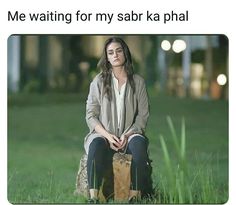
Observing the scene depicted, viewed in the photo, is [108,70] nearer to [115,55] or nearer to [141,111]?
[115,55]

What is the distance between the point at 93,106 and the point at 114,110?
164mm

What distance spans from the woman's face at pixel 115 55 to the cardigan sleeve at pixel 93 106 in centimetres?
19

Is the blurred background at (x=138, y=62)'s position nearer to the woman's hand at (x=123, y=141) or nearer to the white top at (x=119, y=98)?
the white top at (x=119, y=98)

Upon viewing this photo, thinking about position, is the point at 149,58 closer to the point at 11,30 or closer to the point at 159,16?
the point at 159,16

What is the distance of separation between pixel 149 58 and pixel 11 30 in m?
1.08

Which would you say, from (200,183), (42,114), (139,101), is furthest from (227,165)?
(42,114)

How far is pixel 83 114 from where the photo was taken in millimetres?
9461

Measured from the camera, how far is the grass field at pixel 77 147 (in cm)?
941

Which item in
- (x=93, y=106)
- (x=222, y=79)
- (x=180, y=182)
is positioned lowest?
(x=180, y=182)

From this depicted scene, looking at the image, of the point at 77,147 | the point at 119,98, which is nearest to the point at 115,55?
the point at 119,98

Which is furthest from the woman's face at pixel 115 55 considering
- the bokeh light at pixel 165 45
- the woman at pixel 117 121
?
the bokeh light at pixel 165 45

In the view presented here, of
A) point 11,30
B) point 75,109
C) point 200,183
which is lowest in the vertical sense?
point 200,183

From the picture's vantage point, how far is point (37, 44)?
941cm

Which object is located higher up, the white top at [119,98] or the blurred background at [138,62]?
the blurred background at [138,62]
